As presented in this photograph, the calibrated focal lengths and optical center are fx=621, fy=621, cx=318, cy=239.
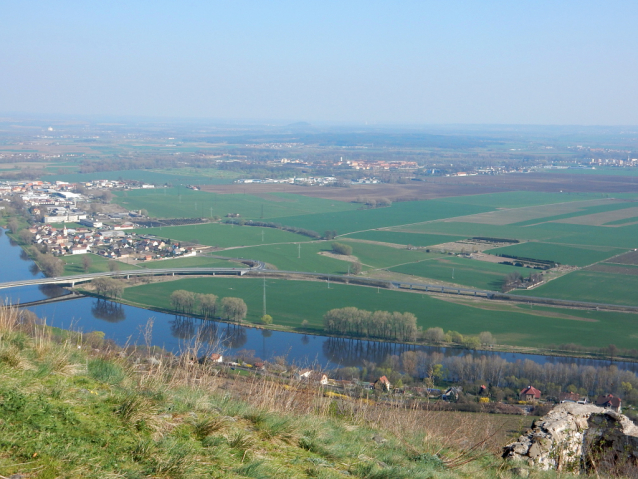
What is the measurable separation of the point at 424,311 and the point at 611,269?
1432cm

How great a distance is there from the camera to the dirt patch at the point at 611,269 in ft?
113

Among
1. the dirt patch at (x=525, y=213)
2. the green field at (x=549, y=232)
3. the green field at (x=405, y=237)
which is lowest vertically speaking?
the green field at (x=405, y=237)

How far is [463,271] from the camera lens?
3456 cm

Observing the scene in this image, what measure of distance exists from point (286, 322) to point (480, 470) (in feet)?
68.7

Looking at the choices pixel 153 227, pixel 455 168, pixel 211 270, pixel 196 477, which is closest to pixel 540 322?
pixel 211 270

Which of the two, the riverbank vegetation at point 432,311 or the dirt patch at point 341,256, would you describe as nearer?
the riverbank vegetation at point 432,311

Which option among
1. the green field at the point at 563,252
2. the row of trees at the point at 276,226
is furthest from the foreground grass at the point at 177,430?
the row of trees at the point at 276,226

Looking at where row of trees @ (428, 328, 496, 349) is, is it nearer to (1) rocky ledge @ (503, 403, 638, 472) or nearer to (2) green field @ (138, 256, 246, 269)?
(2) green field @ (138, 256, 246, 269)

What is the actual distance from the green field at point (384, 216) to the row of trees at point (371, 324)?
2264 cm

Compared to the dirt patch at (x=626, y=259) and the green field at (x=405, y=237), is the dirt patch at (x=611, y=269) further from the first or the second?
the green field at (x=405, y=237)

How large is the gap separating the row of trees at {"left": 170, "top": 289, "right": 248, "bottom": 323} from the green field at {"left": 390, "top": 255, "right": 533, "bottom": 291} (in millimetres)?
11713

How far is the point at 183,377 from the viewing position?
5184 millimetres

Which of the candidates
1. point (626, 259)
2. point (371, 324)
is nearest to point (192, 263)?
point (371, 324)

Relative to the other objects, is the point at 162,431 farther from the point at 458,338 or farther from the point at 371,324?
the point at 371,324
